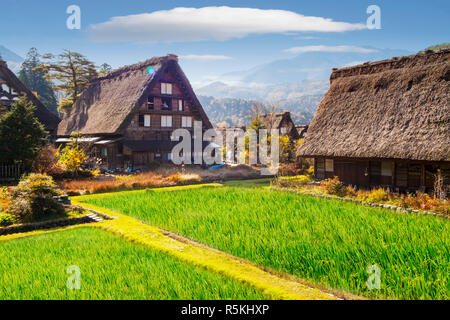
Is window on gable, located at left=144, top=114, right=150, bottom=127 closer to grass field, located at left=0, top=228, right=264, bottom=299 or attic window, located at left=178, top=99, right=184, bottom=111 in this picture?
attic window, located at left=178, top=99, right=184, bottom=111

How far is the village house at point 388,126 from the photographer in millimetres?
14633

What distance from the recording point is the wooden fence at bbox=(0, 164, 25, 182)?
17378 millimetres

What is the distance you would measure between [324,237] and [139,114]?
21920 millimetres

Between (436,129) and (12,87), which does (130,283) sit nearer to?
(436,129)

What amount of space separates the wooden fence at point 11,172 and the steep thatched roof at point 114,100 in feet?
25.6

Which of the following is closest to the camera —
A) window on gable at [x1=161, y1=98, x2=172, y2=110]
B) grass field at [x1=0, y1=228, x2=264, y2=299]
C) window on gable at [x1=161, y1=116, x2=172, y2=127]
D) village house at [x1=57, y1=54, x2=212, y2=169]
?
grass field at [x1=0, y1=228, x2=264, y2=299]

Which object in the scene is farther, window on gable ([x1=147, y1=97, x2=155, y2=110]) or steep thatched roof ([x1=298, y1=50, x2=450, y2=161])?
window on gable ([x1=147, y1=97, x2=155, y2=110])

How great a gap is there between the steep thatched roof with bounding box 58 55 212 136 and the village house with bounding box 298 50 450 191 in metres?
13.4

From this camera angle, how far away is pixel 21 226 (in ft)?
34.5

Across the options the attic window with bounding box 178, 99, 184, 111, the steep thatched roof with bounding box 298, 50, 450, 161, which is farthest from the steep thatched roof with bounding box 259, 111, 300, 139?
the steep thatched roof with bounding box 298, 50, 450, 161

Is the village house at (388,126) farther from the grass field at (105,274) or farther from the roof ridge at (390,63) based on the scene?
the grass field at (105,274)

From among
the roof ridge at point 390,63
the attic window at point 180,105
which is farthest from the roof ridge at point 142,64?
the roof ridge at point 390,63

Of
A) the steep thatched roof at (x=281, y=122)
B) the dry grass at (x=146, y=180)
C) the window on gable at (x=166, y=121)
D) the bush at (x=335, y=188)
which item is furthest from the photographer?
the steep thatched roof at (x=281, y=122)

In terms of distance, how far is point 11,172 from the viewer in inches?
693
